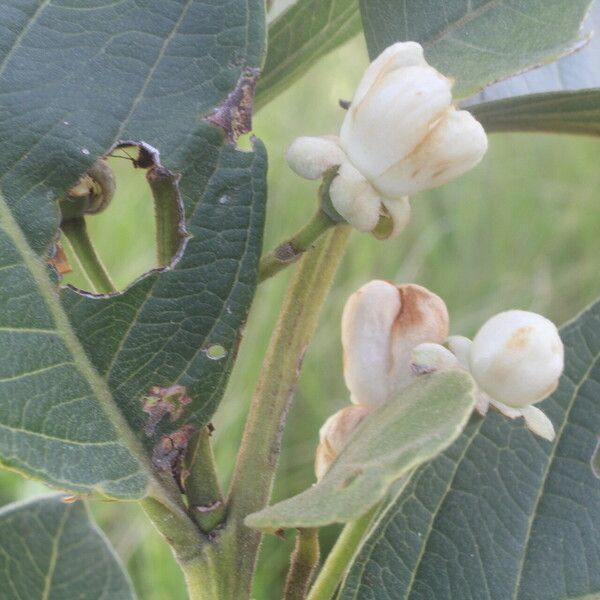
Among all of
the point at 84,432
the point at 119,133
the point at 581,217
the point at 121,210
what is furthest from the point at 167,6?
the point at 581,217

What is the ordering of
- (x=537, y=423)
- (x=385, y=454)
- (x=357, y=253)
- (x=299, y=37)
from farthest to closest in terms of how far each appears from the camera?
(x=357, y=253) → (x=299, y=37) → (x=537, y=423) → (x=385, y=454)

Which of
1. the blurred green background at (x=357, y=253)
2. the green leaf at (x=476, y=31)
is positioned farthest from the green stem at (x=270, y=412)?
the blurred green background at (x=357, y=253)

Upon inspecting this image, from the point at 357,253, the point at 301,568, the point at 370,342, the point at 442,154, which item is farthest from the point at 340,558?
the point at 357,253

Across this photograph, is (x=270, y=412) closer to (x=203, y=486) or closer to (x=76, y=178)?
(x=203, y=486)

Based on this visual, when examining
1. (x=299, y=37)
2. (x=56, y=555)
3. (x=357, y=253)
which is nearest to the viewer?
(x=299, y=37)

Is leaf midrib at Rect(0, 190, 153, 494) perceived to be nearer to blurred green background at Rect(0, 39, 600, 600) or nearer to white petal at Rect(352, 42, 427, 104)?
white petal at Rect(352, 42, 427, 104)
